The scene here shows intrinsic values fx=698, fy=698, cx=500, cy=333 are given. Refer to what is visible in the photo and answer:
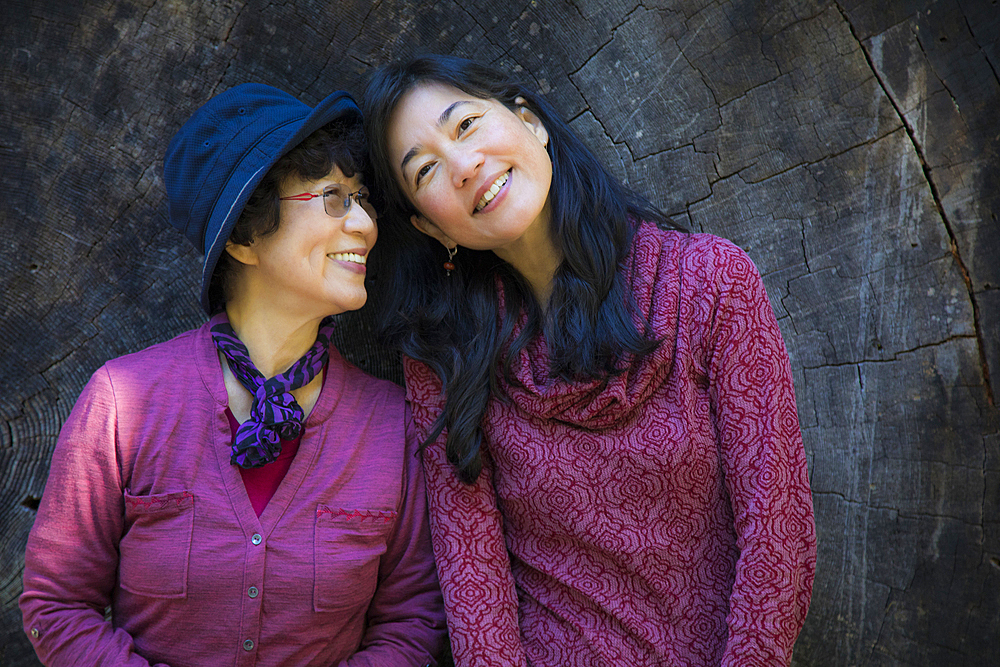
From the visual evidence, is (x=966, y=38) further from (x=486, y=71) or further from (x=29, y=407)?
(x=29, y=407)

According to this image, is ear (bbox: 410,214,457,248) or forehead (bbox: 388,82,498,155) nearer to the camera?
forehead (bbox: 388,82,498,155)

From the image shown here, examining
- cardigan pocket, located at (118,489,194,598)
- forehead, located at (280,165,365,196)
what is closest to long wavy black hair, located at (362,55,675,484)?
forehead, located at (280,165,365,196)

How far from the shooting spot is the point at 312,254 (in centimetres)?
196

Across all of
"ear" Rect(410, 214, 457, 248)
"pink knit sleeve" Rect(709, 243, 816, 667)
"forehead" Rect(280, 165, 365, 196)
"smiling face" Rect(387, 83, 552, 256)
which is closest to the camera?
"pink knit sleeve" Rect(709, 243, 816, 667)

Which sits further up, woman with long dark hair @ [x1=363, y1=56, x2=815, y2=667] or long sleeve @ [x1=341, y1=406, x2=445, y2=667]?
woman with long dark hair @ [x1=363, y1=56, x2=815, y2=667]

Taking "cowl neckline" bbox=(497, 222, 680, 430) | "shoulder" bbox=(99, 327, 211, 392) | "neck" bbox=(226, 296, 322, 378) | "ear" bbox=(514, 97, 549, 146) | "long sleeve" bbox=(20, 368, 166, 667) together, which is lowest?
"long sleeve" bbox=(20, 368, 166, 667)

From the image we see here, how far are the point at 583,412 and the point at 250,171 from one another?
1.12 meters

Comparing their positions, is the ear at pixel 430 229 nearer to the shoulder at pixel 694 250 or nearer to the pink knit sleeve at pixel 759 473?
the shoulder at pixel 694 250

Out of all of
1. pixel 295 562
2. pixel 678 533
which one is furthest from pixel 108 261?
pixel 678 533

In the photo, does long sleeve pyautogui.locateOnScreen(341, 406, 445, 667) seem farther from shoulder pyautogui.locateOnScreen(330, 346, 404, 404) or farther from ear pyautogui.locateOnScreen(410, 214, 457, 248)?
ear pyautogui.locateOnScreen(410, 214, 457, 248)

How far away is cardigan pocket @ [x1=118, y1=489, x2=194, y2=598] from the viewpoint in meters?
1.88

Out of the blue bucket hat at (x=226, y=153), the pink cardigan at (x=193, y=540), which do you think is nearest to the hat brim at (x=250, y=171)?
the blue bucket hat at (x=226, y=153)

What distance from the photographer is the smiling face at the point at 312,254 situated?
195 centimetres

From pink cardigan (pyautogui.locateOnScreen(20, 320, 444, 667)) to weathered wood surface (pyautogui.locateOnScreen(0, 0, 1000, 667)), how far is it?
576mm
